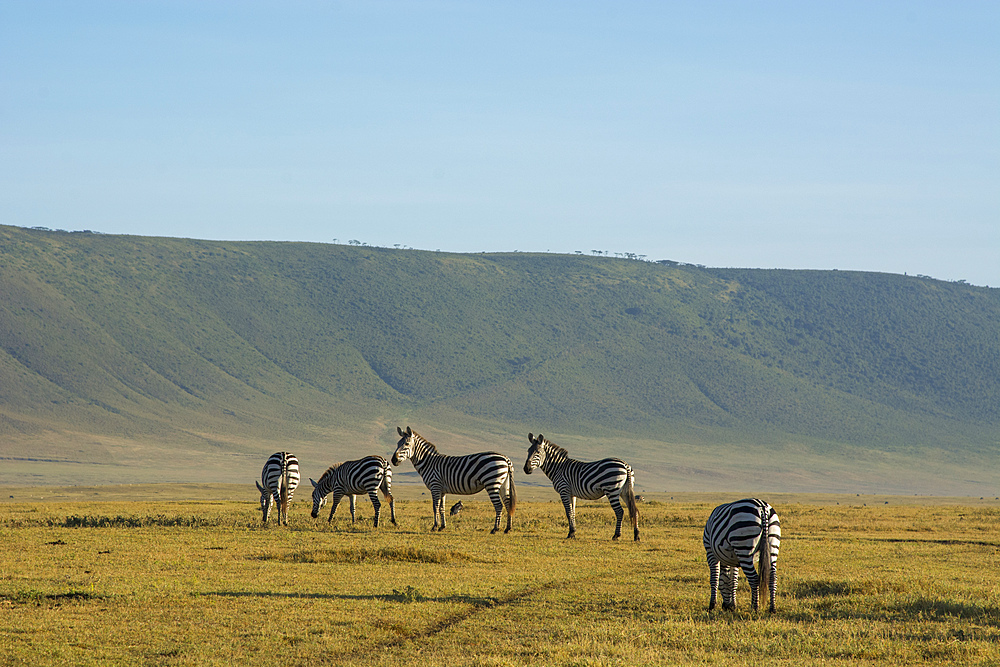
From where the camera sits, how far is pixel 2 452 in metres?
86.4

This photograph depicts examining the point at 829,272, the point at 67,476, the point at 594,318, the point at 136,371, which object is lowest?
the point at 67,476

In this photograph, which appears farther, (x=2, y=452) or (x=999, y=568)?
(x=2, y=452)

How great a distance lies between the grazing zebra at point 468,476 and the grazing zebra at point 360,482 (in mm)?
550

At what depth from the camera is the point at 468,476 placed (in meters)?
26.1

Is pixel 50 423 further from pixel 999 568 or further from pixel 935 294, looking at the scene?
pixel 935 294

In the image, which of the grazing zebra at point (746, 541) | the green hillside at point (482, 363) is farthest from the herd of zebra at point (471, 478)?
the green hillside at point (482, 363)

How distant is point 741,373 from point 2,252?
304 ft

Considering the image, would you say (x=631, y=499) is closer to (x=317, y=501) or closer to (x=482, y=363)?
(x=317, y=501)

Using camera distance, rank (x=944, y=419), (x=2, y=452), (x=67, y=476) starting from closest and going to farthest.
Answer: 1. (x=67, y=476)
2. (x=2, y=452)
3. (x=944, y=419)

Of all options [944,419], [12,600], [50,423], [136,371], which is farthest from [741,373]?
[12,600]

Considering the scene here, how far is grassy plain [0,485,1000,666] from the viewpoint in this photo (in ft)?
39.6

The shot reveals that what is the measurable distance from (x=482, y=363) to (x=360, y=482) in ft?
346

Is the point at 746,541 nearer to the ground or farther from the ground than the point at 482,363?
nearer to the ground

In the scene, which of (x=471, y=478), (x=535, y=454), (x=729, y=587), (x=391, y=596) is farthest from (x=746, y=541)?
(x=471, y=478)
